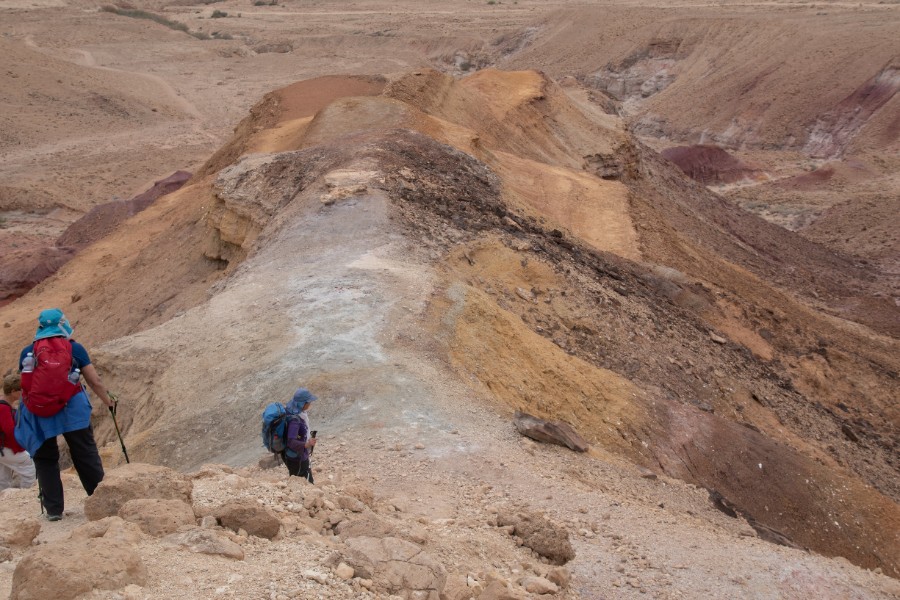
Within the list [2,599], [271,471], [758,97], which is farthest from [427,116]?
[758,97]

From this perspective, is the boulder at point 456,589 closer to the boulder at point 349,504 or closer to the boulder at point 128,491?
the boulder at point 349,504

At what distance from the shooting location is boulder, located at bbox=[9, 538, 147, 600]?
3.65 m

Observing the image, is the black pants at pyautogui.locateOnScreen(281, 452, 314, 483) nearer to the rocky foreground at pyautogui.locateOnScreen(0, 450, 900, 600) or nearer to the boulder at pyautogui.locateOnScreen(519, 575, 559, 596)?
the rocky foreground at pyautogui.locateOnScreen(0, 450, 900, 600)

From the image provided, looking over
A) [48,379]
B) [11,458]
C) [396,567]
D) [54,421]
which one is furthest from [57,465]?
[396,567]

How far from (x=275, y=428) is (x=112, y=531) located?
79.6 inches

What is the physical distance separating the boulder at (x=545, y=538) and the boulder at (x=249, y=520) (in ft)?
5.77

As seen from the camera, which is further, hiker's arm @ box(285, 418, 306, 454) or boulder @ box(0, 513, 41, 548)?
hiker's arm @ box(285, 418, 306, 454)

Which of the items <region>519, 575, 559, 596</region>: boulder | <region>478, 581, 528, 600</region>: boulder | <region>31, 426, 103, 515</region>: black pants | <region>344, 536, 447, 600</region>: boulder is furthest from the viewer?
<region>31, 426, 103, 515</region>: black pants

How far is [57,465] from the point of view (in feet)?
18.1

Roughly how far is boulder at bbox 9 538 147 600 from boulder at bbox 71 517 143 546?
Result: 156 mm

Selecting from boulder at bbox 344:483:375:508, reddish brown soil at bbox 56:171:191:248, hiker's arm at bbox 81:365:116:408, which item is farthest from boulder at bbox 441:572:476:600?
reddish brown soil at bbox 56:171:191:248

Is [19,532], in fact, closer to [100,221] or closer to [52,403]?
[52,403]

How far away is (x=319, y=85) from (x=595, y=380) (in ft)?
51.9

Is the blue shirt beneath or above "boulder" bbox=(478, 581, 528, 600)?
above
